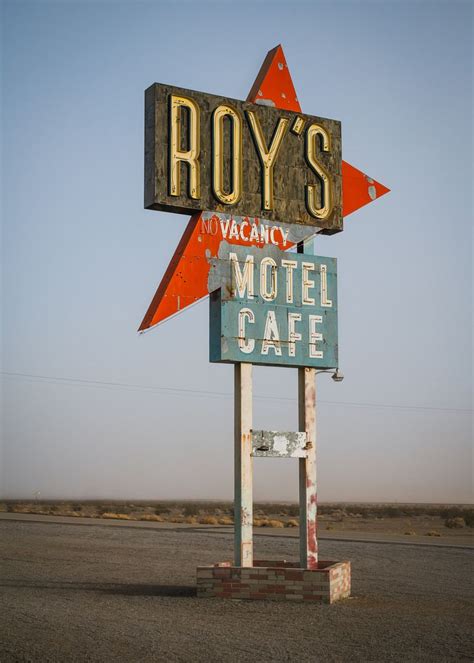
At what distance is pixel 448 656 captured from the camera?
9.46 m

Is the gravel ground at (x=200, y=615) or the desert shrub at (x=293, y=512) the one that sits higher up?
the gravel ground at (x=200, y=615)

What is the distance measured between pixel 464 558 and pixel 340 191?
9.96m

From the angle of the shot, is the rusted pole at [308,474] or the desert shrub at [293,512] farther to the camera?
the desert shrub at [293,512]

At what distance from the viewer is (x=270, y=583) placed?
41.9 feet

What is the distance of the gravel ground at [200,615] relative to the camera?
9.54 m

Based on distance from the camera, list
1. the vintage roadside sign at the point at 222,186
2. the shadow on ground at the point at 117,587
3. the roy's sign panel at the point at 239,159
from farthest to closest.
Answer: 1. the shadow on ground at the point at 117,587
2. the roy's sign panel at the point at 239,159
3. the vintage roadside sign at the point at 222,186

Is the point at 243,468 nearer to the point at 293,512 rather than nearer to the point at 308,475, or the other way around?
the point at 308,475


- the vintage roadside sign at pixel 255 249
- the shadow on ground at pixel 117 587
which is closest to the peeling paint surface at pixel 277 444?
the vintage roadside sign at pixel 255 249

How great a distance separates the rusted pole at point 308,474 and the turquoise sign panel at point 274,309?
0.34 m

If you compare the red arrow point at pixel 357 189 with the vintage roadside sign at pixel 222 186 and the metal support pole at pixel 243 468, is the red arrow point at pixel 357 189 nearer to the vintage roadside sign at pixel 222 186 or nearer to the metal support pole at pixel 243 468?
the vintage roadside sign at pixel 222 186

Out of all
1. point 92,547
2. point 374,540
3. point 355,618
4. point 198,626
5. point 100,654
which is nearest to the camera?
point 100,654

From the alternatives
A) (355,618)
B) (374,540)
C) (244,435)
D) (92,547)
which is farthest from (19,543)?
(355,618)

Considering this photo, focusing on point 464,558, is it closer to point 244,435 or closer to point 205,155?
point 244,435

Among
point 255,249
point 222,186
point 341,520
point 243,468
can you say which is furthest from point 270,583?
point 341,520
